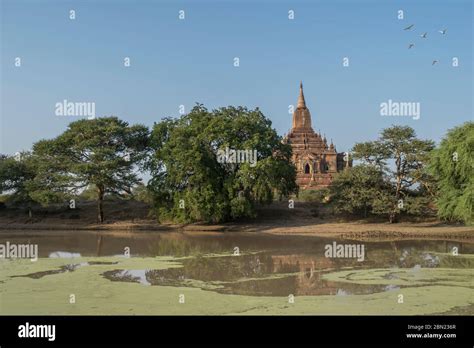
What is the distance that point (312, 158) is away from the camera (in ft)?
212

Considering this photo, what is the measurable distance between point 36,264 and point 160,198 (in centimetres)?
1873

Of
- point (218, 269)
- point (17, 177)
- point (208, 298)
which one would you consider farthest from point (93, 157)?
point (208, 298)

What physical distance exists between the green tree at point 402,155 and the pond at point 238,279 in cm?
977

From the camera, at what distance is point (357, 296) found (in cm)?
1340

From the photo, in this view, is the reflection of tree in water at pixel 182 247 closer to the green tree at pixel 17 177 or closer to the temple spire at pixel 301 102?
the green tree at pixel 17 177

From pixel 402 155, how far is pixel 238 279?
24.6 m

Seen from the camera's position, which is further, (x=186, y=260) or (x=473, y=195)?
(x=473, y=195)


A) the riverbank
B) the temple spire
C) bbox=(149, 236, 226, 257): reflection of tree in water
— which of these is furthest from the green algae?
the temple spire

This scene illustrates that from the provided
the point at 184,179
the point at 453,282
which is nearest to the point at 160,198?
the point at 184,179

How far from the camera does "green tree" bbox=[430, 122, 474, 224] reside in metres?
27.8

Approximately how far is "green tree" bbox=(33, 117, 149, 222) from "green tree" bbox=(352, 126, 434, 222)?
16850 mm

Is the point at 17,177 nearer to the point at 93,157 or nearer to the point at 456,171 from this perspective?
the point at 93,157

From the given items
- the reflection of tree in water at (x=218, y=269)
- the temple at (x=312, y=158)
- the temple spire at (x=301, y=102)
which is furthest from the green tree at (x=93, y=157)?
the temple spire at (x=301, y=102)
